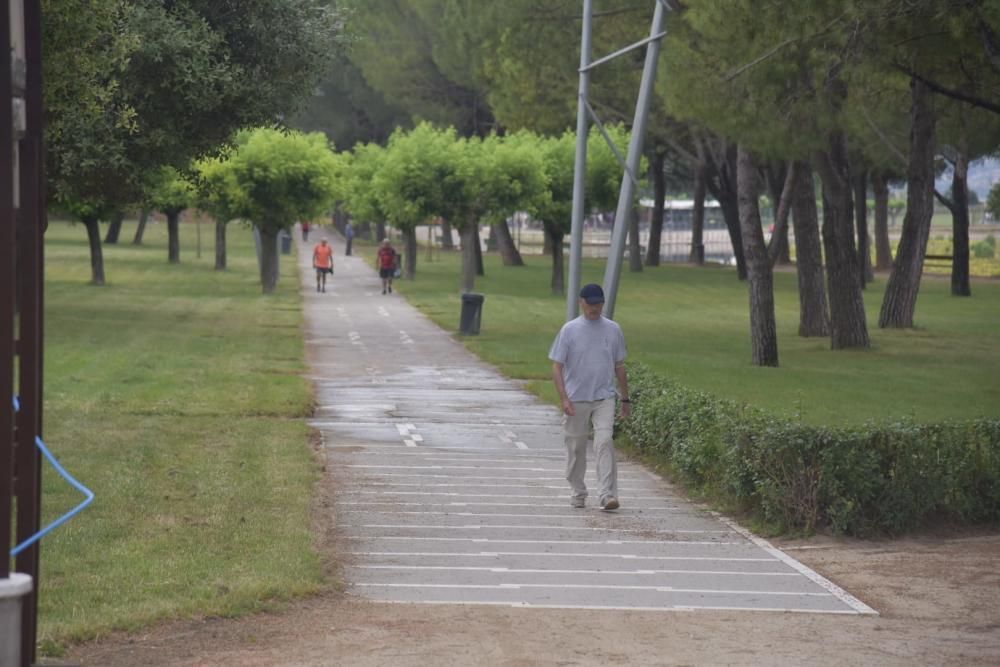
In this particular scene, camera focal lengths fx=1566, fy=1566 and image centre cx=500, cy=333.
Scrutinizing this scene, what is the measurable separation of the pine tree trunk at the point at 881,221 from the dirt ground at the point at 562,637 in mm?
52734

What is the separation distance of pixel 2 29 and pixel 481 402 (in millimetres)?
14415

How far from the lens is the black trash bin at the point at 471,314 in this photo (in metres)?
30.1

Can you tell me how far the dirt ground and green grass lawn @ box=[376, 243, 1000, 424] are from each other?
157 inches

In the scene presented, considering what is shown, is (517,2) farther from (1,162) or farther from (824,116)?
(1,162)

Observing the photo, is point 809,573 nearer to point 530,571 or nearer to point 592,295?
point 530,571

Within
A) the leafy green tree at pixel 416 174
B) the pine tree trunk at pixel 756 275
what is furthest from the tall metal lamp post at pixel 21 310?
the leafy green tree at pixel 416 174

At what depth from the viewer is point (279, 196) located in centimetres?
4219

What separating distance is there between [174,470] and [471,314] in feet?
57.1

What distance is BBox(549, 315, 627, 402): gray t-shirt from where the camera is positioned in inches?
467

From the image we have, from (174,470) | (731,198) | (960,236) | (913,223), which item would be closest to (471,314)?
(913,223)

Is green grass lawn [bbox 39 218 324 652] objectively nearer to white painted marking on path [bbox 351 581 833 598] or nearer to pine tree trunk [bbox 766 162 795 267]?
white painted marking on path [bbox 351 581 833 598]

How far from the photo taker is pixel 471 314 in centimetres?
3011

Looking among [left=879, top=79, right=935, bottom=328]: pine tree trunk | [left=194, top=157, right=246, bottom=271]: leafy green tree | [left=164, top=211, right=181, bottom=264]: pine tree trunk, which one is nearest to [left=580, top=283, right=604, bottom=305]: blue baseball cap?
[left=879, top=79, right=935, bottom=328]: pine tree trunk

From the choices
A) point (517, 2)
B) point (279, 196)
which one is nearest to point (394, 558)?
point (517, 2)
